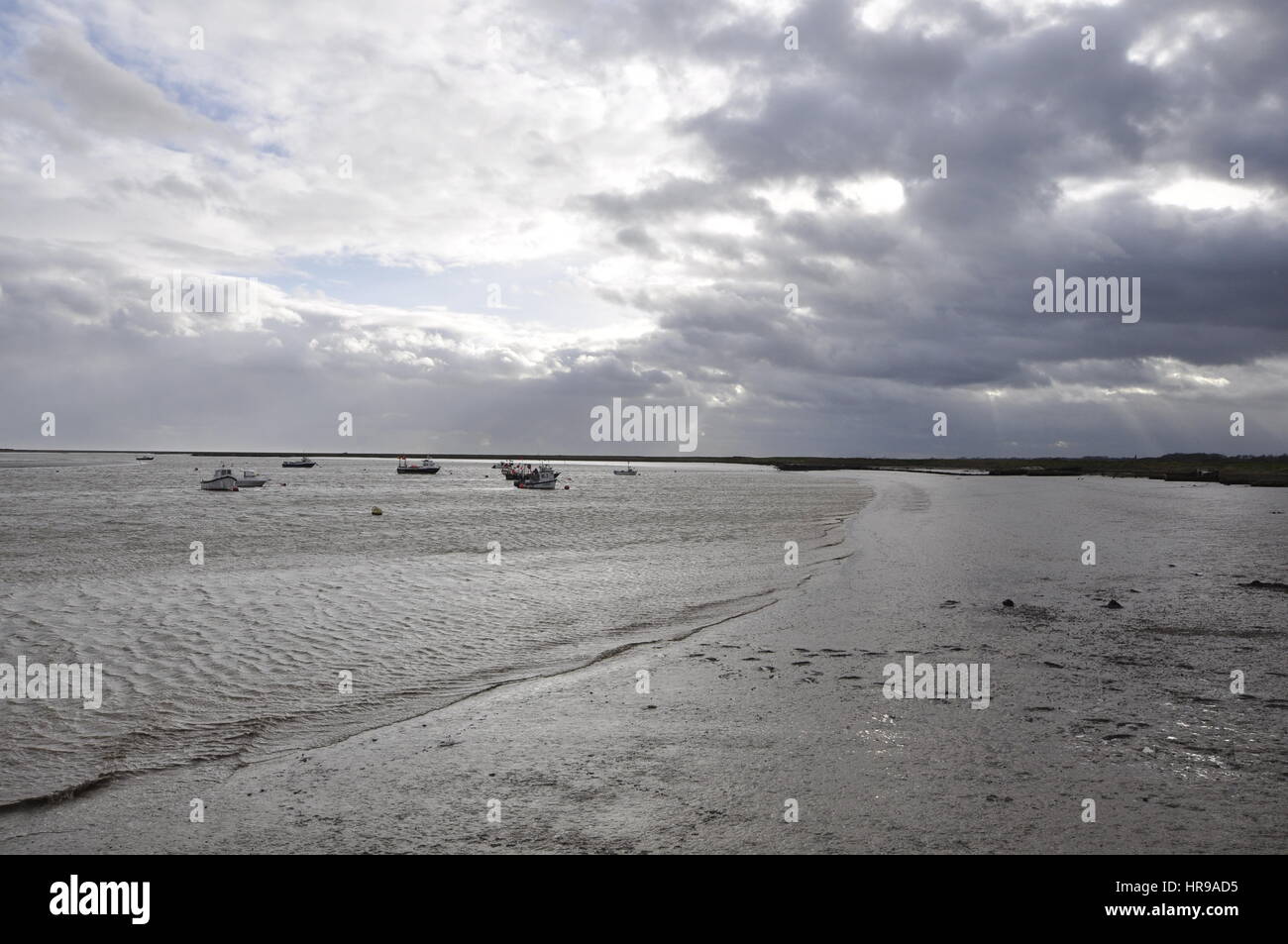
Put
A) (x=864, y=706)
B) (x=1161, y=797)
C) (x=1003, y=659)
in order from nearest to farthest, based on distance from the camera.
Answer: (x=1161, y=797) < (x=864, y=706) < (x=1003, y=659)

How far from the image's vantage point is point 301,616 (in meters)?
18.4

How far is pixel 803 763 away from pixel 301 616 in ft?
46.1

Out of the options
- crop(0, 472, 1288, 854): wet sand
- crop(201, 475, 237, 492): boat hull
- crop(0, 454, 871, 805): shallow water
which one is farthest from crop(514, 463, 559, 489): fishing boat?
crop(0, 472, 1288, 854): wet sand

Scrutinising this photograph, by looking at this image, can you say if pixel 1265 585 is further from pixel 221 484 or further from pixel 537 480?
pixel 221 484

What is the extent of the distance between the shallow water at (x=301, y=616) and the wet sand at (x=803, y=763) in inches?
55.2

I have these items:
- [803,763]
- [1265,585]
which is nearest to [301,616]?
[803,763]

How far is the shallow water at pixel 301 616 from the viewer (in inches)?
419

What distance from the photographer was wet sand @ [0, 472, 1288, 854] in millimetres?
6828

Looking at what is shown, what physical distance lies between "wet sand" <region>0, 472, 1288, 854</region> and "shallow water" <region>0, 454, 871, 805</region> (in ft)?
4.60

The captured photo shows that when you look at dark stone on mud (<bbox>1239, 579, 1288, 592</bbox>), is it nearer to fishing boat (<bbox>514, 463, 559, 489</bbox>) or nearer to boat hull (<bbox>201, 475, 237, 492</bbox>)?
fishing boat (<bbox>514, 463, 559, 489</bbox>)
